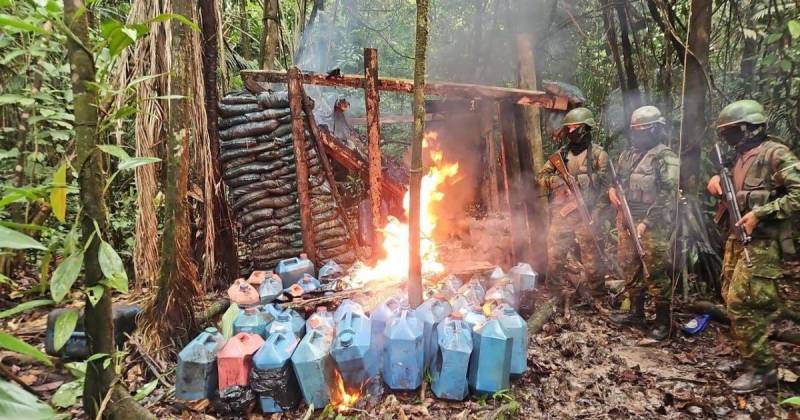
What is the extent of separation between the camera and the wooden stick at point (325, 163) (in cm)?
557

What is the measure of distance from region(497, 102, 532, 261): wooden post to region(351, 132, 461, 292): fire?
4.15 feet

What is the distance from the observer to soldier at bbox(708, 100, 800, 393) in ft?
10.9

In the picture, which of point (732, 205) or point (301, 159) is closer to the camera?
point (732, 205)

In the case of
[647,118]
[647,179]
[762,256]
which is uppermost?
[647,118]

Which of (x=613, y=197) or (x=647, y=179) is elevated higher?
(x=647, y=179)

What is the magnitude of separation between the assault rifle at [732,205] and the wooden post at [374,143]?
3720 mm

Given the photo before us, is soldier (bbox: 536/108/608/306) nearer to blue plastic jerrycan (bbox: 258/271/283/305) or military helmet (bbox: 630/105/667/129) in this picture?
military helmet (bbox: 630/105/667/129)

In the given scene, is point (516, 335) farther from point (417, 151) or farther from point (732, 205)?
point (732, 205)

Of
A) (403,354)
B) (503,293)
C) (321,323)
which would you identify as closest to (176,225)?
(321,323)

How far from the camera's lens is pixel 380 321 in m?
3.58

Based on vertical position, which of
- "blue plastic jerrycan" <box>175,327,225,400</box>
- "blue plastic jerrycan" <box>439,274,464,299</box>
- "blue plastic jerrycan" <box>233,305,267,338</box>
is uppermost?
"blue plastic jerrycan" <box>439,274,464,299</box>

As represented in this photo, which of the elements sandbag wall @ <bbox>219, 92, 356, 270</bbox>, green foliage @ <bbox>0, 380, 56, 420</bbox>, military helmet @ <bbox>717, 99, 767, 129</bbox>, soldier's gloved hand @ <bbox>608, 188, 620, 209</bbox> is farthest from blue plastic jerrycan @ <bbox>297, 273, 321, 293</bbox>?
military helmet @ <bbox>717, 99, 767, 129</bbox>

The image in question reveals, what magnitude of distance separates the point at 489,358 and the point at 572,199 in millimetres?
3050

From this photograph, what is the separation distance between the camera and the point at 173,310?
3.58m
